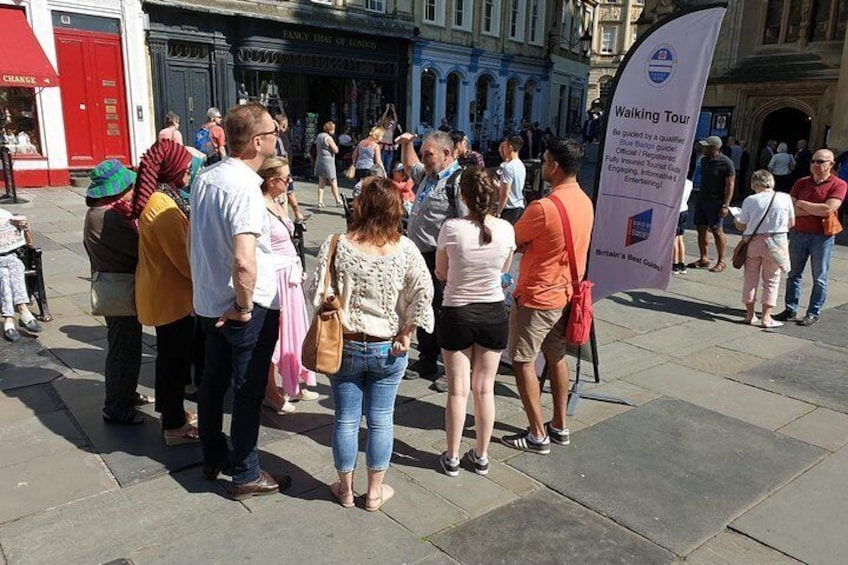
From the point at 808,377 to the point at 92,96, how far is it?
14931 millimetres

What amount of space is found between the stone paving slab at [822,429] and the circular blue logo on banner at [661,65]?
8.09 ft

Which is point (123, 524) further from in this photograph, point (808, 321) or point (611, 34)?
point (611, 34)

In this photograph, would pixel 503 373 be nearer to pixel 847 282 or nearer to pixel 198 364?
pixel 198 364

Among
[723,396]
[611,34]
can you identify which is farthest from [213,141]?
[611,34]

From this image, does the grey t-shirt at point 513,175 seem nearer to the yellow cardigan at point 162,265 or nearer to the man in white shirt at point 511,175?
the man in white shirt at point 511,175

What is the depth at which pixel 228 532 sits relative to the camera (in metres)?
3.22

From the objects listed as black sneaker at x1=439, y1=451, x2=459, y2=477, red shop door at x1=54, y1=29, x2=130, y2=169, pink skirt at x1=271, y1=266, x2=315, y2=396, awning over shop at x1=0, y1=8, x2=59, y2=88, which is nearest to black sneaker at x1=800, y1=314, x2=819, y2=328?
black sneaker at x1=439, y1=451, x2=459, y2=477

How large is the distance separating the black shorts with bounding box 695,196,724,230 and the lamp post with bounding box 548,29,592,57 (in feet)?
70.9

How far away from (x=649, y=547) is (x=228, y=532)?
1983 millimetres

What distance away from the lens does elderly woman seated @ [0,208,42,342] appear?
19.2 feet

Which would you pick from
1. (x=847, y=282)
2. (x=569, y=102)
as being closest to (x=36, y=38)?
(x=847, y=282)

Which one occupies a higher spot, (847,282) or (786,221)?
(786,221)

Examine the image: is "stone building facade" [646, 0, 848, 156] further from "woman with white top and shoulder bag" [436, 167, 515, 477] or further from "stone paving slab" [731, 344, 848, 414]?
"woman with white top and shoulder bag" [436, 167, 515, 477]

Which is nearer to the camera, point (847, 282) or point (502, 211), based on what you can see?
point (502, 211)
